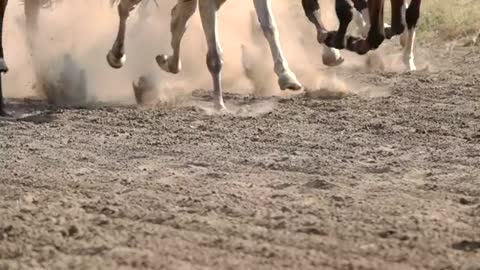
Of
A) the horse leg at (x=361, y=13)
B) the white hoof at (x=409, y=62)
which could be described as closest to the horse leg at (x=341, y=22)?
the horse leg at (x=361, y=13)

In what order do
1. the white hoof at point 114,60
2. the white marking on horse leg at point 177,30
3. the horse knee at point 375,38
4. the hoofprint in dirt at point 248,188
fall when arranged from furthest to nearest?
the white hoof at point 114,60 < the white marking on horse leg at point 177,30 < the horse knee at point 375,38 < the hoofprint in dirt at point 248,188

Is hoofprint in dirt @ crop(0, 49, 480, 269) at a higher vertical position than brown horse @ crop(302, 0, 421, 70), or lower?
lower

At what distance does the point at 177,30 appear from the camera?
451 inches

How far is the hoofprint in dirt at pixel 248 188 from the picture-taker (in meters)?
5.11

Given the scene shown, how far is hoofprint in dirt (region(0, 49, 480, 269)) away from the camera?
5.11 metres

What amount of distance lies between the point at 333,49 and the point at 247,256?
607cm

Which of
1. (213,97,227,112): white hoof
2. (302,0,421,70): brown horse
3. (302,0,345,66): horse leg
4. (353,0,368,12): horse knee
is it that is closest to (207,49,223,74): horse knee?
(213,97,227,112): white hoof

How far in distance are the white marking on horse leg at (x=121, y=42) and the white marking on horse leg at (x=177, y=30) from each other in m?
0.54

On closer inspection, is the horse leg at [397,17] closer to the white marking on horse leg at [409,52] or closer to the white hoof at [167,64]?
the white hoof at [167,64]

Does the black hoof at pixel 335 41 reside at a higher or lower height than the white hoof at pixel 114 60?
higher

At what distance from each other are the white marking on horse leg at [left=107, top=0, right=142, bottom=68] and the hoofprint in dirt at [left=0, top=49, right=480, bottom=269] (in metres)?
1.61

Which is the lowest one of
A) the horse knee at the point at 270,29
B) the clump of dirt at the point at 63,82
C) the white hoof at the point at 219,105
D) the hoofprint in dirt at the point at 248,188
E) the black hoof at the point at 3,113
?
the hoofprint in dirt at the point at 248,188

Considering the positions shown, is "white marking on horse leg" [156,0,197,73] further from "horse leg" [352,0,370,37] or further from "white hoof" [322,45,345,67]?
"horse leg" [352,0,370,37]

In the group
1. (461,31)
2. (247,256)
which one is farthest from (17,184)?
(461,31)
